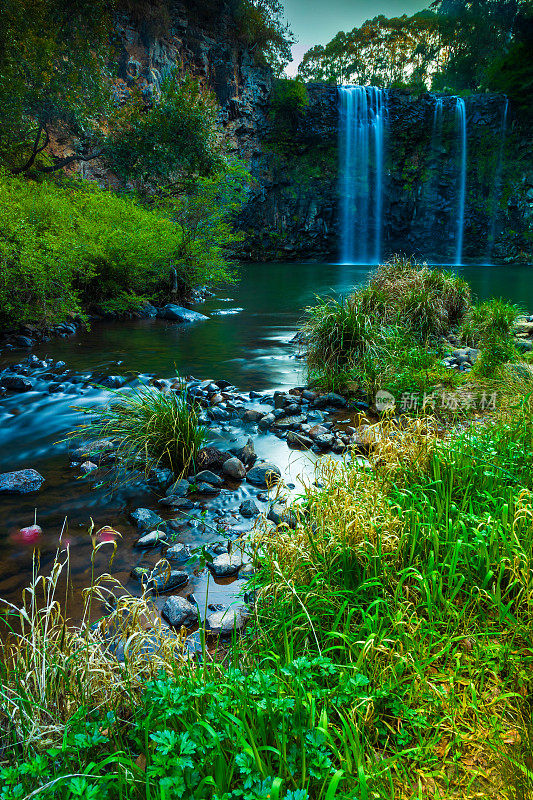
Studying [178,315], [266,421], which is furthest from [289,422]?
[178,315]

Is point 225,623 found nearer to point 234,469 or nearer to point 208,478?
point 208,478

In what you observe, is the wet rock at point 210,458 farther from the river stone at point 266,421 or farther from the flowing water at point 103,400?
the river stone at point 266,421

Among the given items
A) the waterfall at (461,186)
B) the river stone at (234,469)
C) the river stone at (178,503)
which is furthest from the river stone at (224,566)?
the waterfall at (461,186)

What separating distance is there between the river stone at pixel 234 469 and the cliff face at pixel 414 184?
35965 millimetres

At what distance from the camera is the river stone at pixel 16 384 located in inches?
255

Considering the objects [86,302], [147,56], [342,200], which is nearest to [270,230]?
[342,200]

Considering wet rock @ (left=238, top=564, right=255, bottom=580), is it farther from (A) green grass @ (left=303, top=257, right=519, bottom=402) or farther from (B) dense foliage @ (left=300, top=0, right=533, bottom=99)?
(B) dense foliage @ (left=300, top=0, right=533, bottom=99)

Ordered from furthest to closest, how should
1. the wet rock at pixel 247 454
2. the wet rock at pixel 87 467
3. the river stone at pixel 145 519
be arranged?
the wet rock at pixel 247 454 → the wet rock at pixel 87 467 → the river stone at pixel 145 519

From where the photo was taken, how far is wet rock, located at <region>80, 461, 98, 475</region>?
4.14 m

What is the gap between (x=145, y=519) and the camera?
3355mm

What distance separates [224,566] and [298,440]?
6.54 ft

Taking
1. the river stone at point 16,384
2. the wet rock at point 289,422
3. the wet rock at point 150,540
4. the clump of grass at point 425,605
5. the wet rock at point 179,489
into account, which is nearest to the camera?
the clump of grass at point 425,605

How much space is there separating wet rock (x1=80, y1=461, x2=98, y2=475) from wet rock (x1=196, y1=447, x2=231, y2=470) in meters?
1.00

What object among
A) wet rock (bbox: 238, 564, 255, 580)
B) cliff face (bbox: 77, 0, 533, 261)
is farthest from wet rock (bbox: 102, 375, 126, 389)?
cliff face (bbox: 77, 0, 533, 261)
